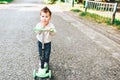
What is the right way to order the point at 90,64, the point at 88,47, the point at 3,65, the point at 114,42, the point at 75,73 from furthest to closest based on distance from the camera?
the point at 114,42 → the point at 88,47 → the point at 90,64 → the point at 3,65 → the point at 75,73

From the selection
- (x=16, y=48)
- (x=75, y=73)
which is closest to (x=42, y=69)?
(x=75, y=73)

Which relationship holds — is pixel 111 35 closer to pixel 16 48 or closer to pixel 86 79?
pixel 16 48

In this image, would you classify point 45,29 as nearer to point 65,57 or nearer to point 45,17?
point 45,17

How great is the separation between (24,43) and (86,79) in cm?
329

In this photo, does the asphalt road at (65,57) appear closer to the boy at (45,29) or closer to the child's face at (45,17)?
the boy at (45,29)

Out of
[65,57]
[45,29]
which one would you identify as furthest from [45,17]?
[65,57]

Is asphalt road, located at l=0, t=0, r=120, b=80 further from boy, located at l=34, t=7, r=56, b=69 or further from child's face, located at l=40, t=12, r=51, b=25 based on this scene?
child's face, located at l=40, t=12, r=51, b=25

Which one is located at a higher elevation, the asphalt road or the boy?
the boy

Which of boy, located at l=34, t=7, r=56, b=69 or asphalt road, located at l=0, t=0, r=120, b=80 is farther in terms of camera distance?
asphalt road, located at l=0, t=0, r=120, b=80

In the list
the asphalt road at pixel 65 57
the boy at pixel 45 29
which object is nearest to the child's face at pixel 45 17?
the boy at pixel 45 29

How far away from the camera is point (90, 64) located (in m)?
5.52

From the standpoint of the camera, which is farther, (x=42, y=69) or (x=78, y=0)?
(x=78, y=0)

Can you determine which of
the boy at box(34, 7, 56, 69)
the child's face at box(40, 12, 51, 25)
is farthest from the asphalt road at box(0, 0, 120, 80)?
the child's face at box(40, 12, 51, 25)


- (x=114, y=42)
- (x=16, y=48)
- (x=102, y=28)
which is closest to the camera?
(x=16, y=48)
